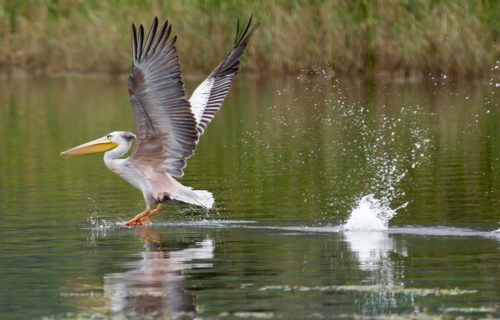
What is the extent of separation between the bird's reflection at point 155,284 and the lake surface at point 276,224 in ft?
0.06

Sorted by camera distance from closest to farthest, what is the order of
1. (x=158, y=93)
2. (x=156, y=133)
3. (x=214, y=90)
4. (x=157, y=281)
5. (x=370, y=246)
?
(x=157, y=281) < (x=370, y=246) < (x=158, y=93) < (x=156, y=133) < (x=214, y=90)

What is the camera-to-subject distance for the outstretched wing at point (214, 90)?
13312 mm

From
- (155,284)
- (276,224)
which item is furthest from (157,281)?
(276,224)

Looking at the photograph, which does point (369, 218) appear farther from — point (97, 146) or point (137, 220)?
point (97, 146)

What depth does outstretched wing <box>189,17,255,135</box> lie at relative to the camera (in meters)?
13.3

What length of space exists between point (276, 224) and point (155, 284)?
9.52 ft

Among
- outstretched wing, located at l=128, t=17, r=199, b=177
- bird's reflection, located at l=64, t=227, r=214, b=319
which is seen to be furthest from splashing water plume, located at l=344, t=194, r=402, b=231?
outstretched wing, located at l=128, t=17, r=199, b=177

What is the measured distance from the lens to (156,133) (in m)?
11.8

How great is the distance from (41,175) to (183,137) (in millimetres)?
4407

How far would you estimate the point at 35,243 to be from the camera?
35.1ft

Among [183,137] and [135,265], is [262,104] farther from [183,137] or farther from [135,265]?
[135,265]

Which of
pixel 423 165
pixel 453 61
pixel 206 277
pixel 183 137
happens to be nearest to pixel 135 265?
pixel 206 277

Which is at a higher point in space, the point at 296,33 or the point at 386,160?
the point at 296,33

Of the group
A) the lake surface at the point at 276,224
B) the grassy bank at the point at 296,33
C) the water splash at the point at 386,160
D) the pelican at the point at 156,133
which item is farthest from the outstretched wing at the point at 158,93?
the grassy bank at the point at 296,33
